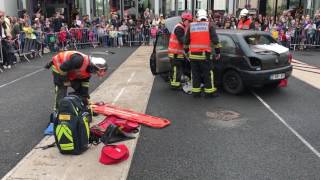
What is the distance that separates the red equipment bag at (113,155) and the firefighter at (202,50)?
3834 mm

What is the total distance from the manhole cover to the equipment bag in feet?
9.01

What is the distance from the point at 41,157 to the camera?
545cm

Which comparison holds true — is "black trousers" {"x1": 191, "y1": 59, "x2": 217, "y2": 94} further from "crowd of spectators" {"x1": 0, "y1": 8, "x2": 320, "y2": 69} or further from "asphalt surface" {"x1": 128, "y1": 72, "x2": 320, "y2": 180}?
"crowd of spectators" {"x1": 0, "y1": 8, "x2": 320, "y2": 69}

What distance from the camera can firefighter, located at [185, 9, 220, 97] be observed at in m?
8.64

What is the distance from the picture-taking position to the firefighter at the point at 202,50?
8641 mm

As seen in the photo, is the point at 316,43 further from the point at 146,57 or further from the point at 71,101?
the point at 71,101

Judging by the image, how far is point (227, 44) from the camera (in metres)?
9.13

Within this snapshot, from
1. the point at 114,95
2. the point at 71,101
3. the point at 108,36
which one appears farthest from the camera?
the point at 108,36

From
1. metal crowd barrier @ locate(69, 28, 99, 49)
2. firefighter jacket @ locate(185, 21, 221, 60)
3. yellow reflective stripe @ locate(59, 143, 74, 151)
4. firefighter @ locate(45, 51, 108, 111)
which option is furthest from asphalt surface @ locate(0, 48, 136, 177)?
metal crowd barrier @ locate(69, 28, 99, 49)

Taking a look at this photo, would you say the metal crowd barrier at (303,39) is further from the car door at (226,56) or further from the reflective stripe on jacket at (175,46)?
the reflective stripe on jacket at (175,46)

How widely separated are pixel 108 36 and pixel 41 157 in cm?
1678

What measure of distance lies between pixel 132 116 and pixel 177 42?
2914 millimetres

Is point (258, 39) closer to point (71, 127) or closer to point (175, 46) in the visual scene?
point (175, 46)

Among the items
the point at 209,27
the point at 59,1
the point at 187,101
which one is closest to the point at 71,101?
the point at 187,101
